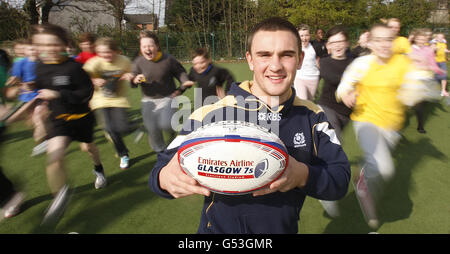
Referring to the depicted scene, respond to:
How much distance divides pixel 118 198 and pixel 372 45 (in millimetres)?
3604

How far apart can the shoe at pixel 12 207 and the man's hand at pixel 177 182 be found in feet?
9.57

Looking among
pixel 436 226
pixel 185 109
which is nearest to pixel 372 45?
pixel 436 226

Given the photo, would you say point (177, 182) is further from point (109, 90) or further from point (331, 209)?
point (109, 90)

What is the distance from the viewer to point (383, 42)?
282 centimetres

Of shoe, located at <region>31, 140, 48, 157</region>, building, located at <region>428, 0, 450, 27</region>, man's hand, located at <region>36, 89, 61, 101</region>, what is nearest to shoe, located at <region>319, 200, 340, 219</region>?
man's hand, located at <region>36, 89, 61, 101</region>

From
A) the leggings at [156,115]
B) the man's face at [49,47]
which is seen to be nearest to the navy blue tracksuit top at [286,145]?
the man's face at [49,47]

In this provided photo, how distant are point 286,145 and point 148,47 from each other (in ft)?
10.9

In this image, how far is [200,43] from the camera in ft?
71.1

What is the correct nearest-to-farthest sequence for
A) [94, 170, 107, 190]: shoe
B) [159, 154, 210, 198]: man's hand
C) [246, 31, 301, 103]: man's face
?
1. [159, 154, 210, 198]: man's hand
2. [246, 31, 301, 103]: man's face
3. [94, 170, 107, 190]: shoe

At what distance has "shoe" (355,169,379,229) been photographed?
9.36 ft

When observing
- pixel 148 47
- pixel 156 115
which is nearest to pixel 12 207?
pixel 156 115

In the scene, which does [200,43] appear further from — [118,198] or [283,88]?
[283,88]

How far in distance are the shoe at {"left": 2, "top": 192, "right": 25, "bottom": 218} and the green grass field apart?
72 millimetres

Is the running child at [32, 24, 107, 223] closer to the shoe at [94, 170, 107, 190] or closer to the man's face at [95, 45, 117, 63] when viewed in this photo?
the shoe at [94, 170, 107, 190]
